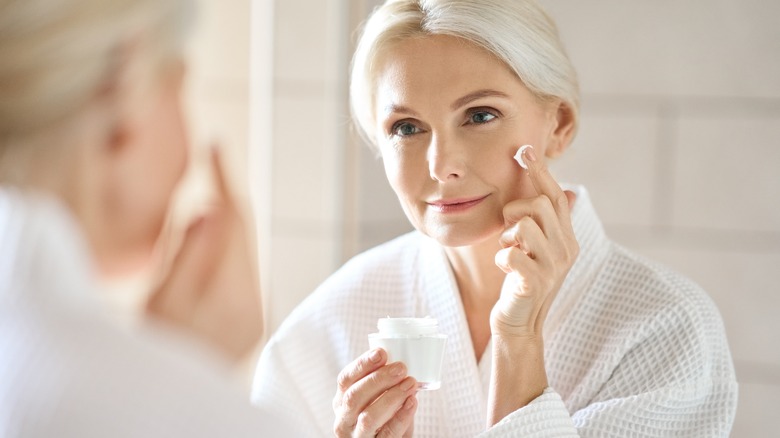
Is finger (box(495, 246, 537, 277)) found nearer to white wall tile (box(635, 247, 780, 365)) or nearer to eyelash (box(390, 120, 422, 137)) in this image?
eyelash (box(390, 120, 422, 137))

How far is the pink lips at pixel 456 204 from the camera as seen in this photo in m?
1.48

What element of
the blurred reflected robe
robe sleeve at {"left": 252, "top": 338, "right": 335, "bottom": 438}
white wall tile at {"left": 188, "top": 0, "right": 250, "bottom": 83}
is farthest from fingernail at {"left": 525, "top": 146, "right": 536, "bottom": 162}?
white wall tile at {"left": 188, "top": 0, "right": 250, "bottom": 83}

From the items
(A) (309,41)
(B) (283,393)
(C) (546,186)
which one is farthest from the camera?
(A) (309,41)

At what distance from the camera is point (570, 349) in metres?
1.53

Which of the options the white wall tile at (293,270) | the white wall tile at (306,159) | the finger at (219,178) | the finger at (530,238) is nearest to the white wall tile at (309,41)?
the white wall tile at (306,159)

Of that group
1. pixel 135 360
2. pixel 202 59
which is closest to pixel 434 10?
pixel 135 360

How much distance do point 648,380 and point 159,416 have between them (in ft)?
3.07

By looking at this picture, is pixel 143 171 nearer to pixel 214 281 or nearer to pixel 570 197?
pixel 214 281

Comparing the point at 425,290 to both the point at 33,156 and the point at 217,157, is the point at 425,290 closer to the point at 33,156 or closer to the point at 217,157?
the point at 217,157

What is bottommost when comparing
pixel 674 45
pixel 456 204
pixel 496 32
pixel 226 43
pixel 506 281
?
pixel 506 281

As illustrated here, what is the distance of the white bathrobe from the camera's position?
55.1 inches

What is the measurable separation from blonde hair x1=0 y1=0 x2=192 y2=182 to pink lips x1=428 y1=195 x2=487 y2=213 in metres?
0.83

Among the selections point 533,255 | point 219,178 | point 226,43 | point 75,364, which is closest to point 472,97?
point 533,255

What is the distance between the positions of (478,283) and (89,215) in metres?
0.97
